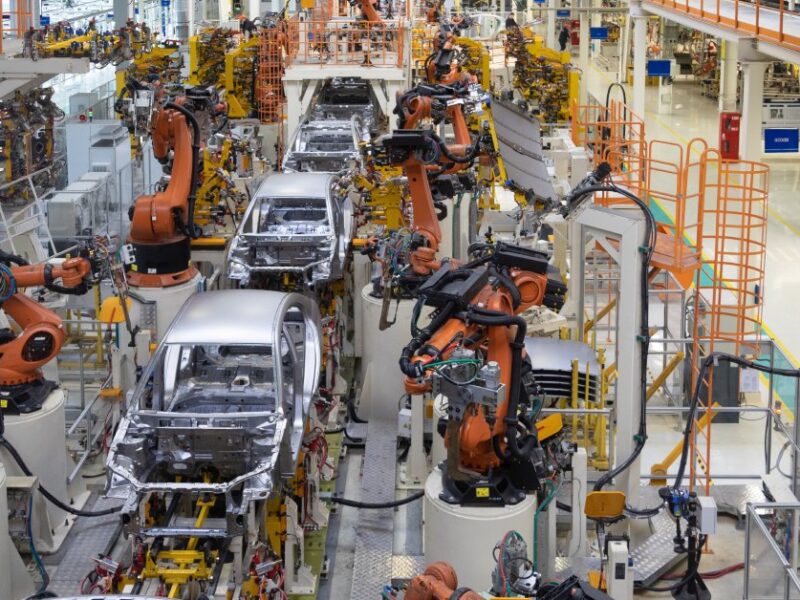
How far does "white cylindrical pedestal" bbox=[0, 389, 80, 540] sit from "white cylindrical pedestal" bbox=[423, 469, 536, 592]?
119 inches

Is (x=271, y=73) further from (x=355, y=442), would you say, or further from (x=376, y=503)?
(x=376, y=503)

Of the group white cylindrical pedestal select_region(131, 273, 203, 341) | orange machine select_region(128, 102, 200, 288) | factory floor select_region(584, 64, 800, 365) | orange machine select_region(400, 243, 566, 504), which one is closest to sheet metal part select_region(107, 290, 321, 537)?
orange machine select_region(400, 243, 566, 504)

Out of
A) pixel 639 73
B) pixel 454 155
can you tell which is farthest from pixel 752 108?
pixel 639 73

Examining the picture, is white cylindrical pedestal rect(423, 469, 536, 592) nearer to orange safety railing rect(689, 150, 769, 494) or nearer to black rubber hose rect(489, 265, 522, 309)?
black rubber hose rect(489, 265, 522, 309)

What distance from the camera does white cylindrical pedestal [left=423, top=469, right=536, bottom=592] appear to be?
7434mm

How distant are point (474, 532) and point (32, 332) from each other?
3.66 m

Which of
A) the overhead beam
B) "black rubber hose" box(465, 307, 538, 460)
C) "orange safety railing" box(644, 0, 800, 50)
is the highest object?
"orange safety railing" box(644, 0, 800, 50)

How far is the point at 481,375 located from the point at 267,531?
1.77 meters

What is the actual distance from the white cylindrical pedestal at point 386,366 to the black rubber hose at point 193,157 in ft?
7.76

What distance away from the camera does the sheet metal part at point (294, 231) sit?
11156mm

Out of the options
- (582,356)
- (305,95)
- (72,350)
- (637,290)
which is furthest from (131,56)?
(637,290)

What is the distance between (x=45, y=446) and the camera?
902 cm

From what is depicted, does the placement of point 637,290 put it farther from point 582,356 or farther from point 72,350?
point 72,350

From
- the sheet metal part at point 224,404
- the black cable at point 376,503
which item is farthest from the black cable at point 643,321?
the sheet metal part at point 224,404
